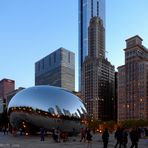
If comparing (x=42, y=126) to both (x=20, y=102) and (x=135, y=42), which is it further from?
(x=135, y=42)

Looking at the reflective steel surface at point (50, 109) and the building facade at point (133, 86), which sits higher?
the building facade at point (133, 86)

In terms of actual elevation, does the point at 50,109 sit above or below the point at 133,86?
below

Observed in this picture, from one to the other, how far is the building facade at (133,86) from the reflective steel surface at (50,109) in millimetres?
146123

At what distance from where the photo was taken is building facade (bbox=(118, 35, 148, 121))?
595 ft

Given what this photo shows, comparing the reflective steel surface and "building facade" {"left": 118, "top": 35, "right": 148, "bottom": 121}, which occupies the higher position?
"building facade" {"left": 118, "top": 35, "right": 148, "bottom": 121}

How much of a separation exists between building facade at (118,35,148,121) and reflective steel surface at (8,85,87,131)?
14612 centimetres

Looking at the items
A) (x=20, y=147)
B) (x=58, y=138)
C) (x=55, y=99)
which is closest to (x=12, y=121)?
(x=55, y=99)

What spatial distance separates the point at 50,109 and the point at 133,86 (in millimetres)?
155956

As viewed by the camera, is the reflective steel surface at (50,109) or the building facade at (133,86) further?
the building facade at (133,86)

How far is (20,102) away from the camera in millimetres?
35500

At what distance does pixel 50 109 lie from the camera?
108ft

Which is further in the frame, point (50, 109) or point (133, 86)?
point (133, 86)

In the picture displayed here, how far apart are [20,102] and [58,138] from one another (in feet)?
25.0

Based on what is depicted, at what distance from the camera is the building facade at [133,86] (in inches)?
7136
